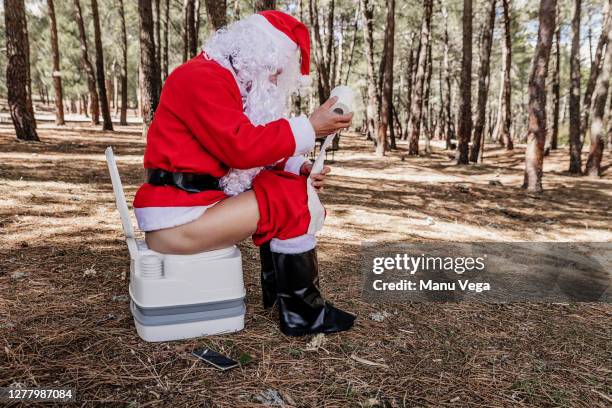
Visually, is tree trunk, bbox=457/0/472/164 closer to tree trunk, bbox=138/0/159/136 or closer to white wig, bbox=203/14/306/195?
tree trunk, bbox=138/0/159/136

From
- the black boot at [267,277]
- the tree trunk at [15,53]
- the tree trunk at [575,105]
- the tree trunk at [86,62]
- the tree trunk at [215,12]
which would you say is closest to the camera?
the black boot at [267,277]

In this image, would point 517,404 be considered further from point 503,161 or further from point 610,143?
point 610,143

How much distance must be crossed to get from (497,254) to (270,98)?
2.85 metres

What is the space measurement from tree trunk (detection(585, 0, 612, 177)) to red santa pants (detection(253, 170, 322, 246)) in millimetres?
10108

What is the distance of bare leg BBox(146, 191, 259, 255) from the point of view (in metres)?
1.94

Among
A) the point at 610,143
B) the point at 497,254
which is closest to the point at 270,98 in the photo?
the point at 497,254

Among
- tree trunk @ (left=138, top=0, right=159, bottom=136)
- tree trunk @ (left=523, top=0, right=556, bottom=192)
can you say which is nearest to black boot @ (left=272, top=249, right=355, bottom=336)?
tree trunk @ (left=523, top=0, right=556, bottom=192)

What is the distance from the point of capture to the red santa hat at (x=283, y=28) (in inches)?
80.1

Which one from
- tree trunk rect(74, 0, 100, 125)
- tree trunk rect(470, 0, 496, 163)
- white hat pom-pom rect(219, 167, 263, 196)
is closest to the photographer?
white hat pom-pom rect(219, 167, 263, 196)

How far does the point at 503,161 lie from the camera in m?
14.4

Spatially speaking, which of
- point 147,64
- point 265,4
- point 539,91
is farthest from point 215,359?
point 147,64

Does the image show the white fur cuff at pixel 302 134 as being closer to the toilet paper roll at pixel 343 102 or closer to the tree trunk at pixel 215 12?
the toilet paper roll at pixel 343 102

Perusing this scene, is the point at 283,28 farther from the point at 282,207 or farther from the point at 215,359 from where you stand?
the point at 215,359

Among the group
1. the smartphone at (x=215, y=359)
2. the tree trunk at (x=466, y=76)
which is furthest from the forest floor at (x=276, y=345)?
the tree trunk at (x=466, y=76)
